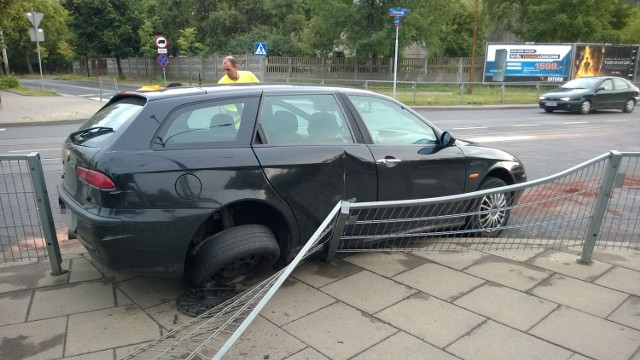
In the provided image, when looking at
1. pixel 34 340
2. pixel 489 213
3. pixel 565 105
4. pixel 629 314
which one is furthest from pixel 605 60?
pixel 34 340

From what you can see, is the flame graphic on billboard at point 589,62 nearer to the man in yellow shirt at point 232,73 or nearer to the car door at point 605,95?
the car door at point 605,95

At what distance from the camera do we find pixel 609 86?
1952 centimetres

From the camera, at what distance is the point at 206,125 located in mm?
3475

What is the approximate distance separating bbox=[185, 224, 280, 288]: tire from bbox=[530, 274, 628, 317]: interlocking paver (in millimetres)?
2018

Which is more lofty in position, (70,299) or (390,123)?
(390,123)

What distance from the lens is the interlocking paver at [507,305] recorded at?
10.7ft

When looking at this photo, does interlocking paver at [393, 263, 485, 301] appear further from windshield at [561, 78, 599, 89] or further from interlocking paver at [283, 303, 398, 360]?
windshield at [561, 78, 599, 89]

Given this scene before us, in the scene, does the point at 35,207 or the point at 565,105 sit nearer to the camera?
the point at 35,207

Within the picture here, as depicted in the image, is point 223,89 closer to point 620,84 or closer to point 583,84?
point 583,84

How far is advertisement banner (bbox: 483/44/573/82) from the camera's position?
28359mm

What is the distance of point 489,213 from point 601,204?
956mm

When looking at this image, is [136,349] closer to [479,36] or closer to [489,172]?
[489,172]

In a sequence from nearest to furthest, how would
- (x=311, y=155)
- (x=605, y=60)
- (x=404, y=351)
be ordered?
(x=404, y=351) < (x=311, y=155) < (x=605, y=60)

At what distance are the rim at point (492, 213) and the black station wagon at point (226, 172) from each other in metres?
0.63
